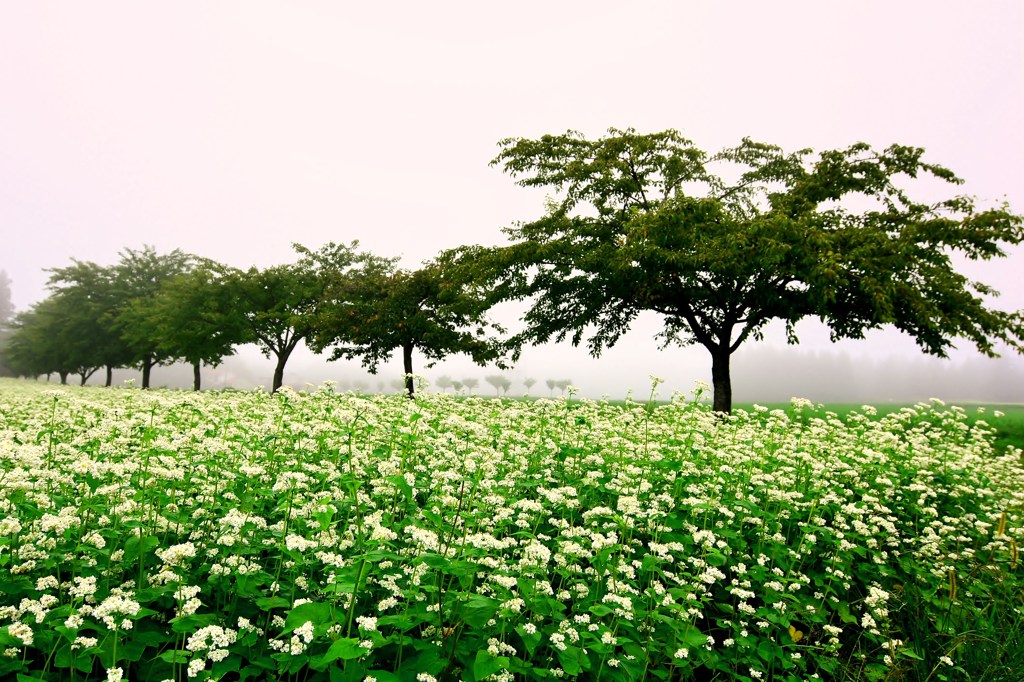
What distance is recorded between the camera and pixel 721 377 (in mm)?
23938

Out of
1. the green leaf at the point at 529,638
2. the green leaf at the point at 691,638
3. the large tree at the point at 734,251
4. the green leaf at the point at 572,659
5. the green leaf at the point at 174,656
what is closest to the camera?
the green leaf at the point at 174,656

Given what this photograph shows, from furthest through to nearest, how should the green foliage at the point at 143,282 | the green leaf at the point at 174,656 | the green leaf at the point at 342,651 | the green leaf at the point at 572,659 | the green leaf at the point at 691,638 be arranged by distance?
the green foliage at the point at 143,282
the green leaf at the point at 691,638
the green leaf at the point at 572,659
the green leaf at the point at 174,656
the green leaf at the point at 342,651

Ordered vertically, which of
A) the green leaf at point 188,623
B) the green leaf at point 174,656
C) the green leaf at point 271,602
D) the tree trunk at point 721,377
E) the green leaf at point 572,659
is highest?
the tree trunk at point 721,377

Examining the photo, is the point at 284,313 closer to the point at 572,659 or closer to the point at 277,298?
the point at 277,298

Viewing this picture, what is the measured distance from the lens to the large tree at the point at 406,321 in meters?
29.7

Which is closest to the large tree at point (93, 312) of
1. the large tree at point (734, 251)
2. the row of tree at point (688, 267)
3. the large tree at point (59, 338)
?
the large tree at point (59, 338)

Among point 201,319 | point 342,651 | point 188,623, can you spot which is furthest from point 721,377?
point 201,319

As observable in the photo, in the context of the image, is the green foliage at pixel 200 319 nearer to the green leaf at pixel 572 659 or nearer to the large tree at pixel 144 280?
the large tree at pixel 144 280

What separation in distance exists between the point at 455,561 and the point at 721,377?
21803 millimetres

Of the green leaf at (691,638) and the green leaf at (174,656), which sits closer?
the green leaf at (174,656)

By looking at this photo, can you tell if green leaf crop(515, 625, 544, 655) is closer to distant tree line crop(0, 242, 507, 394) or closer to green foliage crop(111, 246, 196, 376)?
distant tree line crop(0, 242, 507, 394)

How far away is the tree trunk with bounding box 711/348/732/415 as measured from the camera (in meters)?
23.5

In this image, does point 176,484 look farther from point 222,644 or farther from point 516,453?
point 516,453

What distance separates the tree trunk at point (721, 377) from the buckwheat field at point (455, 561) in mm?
13288
